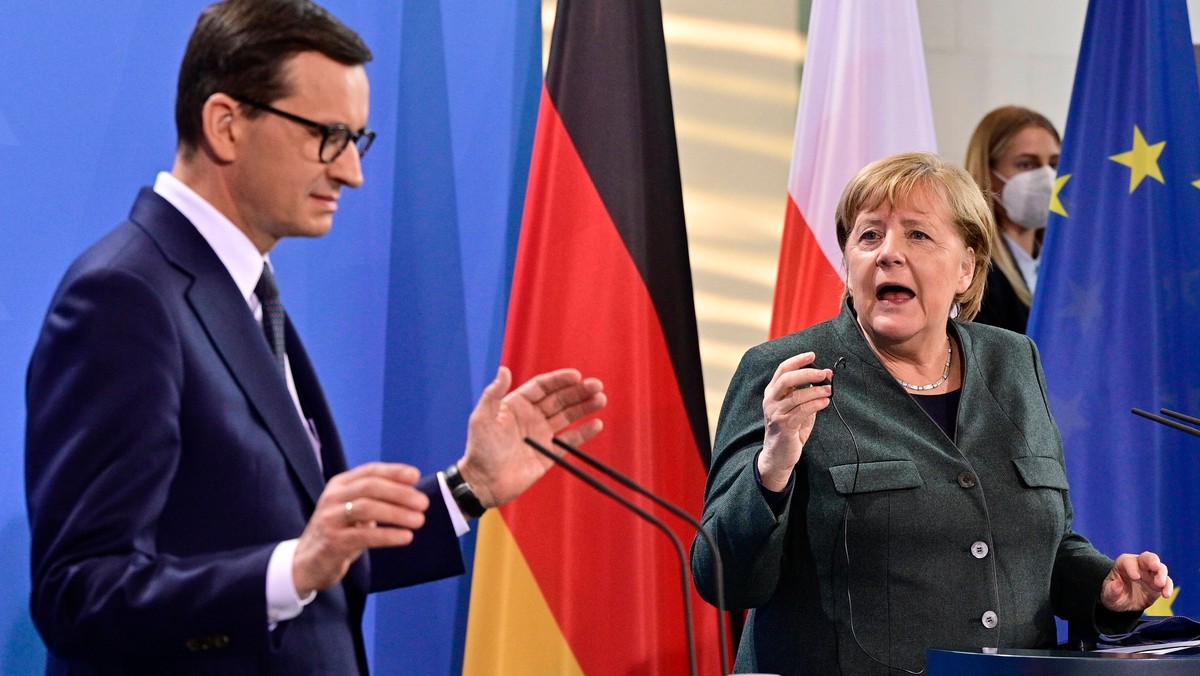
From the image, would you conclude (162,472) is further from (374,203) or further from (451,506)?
(374,203)

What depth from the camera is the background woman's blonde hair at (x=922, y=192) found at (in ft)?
7.62

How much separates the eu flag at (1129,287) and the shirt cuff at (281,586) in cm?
227

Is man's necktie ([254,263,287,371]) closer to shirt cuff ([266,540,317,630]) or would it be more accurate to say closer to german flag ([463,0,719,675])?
shirt cuff ([266,540,317,630])

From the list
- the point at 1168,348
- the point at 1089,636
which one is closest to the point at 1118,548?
the point at 1168,348

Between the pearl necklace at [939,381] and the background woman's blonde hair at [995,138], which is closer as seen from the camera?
the pearl necklace at [939,381]

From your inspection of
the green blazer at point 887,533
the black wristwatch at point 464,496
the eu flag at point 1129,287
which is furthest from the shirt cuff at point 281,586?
the eu flag at point 1129,287

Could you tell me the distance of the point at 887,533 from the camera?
2111mm

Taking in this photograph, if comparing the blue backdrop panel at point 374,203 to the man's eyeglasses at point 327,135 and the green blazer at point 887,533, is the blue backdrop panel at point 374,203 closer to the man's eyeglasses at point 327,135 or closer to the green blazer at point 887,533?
the green blazer at point 887,533

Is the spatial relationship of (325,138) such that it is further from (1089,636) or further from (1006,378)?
(1089,636)

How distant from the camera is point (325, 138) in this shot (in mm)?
1522

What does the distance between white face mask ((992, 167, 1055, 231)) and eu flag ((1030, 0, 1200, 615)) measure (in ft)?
0.85

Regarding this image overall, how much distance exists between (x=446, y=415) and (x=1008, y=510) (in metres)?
1.32

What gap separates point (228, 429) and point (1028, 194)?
2710mm

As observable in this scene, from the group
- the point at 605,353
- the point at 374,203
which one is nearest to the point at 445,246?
the point at 374,203
